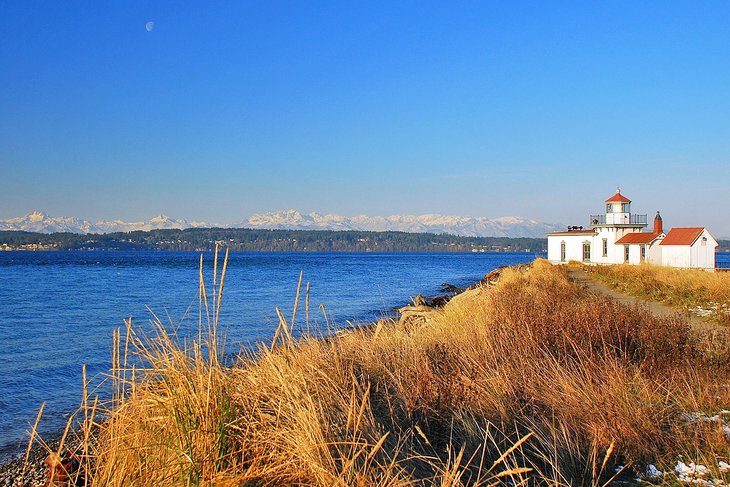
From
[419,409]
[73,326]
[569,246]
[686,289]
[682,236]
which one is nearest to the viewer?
[419,409]

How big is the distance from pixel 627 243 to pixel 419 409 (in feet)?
143

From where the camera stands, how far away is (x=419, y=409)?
5238mm

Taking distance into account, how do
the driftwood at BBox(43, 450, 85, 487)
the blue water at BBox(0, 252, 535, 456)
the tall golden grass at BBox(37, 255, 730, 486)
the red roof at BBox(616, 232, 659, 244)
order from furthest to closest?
the red roof at BBox(616, 232, 659, 244) < the blue water at BBox(0, 252, 535, 456) < the tall golden grass at BBox(37, 255, 730, 486) < the driftwood at BBox(43, 450, 85, 487)

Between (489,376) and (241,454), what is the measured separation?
2.88 metres

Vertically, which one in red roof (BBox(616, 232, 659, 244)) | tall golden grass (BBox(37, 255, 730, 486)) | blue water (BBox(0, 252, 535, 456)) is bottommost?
blue water (BBox(0, 252, 535, 456))

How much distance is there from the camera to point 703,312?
563 inches

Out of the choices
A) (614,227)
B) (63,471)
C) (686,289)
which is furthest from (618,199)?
(63,471)

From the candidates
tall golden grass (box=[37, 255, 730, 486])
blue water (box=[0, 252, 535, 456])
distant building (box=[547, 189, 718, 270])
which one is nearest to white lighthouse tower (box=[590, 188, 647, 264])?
distant building (box=[547, 189, 718, 270])

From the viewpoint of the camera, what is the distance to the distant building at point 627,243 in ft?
122

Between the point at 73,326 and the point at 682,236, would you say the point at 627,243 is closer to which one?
the point at 682,236

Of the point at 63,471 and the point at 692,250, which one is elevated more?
the point at 692,250

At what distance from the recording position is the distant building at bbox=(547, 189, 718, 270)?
37.2 meters

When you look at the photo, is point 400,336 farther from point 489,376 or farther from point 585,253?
point 585,253

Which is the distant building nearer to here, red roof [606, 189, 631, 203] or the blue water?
red roof [606, 189, 631, 203]
